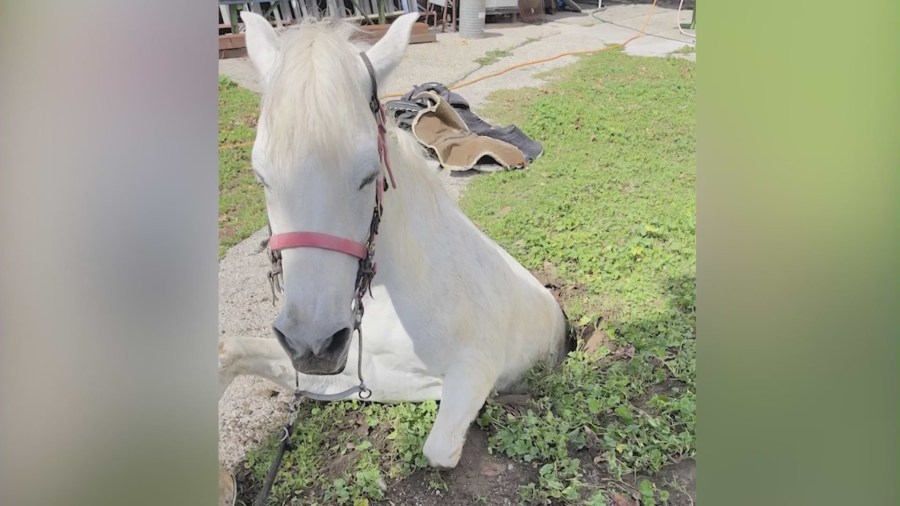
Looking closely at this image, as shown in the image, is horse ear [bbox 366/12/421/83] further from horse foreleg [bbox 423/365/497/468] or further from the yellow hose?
horse foreleg [bbox 423/365/497/468]

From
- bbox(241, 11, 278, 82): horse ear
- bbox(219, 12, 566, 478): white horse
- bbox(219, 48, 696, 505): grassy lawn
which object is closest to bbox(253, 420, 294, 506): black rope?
bbox(219, 48, 696, 505): grassy lawn

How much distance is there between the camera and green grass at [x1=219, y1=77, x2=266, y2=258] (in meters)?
1.48

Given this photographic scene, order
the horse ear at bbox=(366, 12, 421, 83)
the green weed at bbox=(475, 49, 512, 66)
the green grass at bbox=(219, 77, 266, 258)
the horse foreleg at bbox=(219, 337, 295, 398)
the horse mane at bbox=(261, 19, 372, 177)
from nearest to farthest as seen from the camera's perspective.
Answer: the horse mane at bbox=(261, 19, 372, 177) < the horse ear at bbox=(366, 12, 421, 83) < the green grass at bbox=(219, 77, 266, 258) < the horse foreleg at bbox=(219, 337, 295, 398) < the green weed at bbox=(475, 49, 512, 66)

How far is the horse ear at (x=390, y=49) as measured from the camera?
1.30 metres

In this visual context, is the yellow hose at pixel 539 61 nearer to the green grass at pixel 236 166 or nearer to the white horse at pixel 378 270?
the green grass at pixel 236 166

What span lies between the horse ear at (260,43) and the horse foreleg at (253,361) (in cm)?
75

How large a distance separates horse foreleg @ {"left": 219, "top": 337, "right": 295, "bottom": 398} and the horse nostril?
0.58 m

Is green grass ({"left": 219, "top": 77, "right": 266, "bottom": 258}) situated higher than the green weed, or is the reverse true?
the green weed

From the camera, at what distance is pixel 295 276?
1.13m

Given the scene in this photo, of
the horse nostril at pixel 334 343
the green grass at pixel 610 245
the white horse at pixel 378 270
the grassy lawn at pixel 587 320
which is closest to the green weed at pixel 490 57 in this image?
the green grass at pixel 610 245

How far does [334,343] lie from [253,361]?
0.65 meters

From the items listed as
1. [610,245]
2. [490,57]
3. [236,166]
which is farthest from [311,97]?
[490,57]
